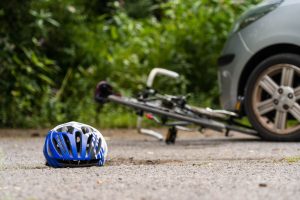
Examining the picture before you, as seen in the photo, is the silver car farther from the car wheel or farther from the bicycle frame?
the bicycle frame

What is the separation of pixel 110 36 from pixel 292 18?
6.01m

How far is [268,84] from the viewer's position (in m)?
8.59

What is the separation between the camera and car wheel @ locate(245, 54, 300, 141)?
843 cm

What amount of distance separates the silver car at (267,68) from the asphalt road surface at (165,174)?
321 millimetres

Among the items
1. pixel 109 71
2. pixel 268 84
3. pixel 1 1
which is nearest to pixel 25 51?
pixel 1 1

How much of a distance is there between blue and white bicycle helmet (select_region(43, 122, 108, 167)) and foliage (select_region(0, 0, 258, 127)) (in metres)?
5.57

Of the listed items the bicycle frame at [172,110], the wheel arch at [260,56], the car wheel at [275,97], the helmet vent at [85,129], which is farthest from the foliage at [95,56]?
the helmet vent at [85,129]

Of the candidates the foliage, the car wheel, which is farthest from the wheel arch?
the foliage

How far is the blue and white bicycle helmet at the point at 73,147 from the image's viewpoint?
592cm

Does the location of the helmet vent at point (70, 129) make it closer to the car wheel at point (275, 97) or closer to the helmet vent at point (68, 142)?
the helmet vent at point (68, 142)

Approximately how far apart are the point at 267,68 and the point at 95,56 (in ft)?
16.5

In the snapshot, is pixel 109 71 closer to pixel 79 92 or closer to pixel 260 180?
pixel 79 92

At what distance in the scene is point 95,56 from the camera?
1312 cm

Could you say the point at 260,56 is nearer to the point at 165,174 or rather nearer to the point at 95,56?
the point at 165,174
